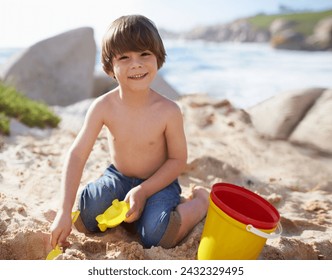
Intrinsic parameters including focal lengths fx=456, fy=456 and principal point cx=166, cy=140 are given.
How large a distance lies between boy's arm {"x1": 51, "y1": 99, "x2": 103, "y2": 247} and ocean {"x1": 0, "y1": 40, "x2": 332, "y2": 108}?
10.0ft

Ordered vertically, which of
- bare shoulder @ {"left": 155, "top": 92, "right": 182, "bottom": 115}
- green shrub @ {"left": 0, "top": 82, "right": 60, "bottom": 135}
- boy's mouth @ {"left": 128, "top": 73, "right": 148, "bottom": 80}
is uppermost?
boy's mouth @ {"left": 128, "top": 73, "right": 148, "bottom": 80}

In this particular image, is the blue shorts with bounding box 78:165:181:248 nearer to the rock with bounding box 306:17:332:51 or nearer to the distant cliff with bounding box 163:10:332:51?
the distant cliff with bounding box 163:10:332:51

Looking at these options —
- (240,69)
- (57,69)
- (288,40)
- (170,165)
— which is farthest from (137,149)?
(240,69)

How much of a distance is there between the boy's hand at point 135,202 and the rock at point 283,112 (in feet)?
3.89

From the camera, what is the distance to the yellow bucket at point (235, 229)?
→ 0.93m

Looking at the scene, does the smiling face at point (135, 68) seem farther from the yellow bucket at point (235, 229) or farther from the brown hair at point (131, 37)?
the yellow bucket at point (235, 229)

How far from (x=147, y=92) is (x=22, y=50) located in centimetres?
263

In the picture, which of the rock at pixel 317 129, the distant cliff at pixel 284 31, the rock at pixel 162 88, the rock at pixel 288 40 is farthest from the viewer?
the rock at pixel 288 40

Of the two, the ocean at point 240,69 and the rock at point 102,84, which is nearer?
the rock at point 102,84

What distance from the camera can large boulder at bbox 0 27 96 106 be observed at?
3.40 metres

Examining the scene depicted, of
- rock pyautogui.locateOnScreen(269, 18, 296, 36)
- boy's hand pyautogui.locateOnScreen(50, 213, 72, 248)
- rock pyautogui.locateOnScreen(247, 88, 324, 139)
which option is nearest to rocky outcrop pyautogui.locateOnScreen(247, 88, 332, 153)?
rock pyautogui.locateOnScreen(247, 88, 324, 139)

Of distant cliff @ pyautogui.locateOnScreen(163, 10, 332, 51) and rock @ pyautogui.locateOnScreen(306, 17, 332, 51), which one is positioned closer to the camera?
distant cliff @ pyautogui.locateOnScreen(163, 10, 332, 51)

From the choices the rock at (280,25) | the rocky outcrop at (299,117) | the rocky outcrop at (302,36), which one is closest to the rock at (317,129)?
the rocky outcrop at (299,117)

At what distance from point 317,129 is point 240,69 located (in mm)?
3245
